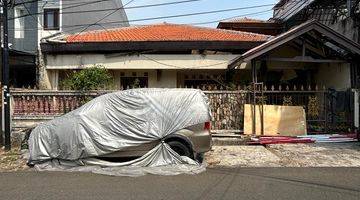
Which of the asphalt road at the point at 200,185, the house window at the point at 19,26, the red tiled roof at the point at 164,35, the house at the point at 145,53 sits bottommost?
the asphalt road at the point at 200,185

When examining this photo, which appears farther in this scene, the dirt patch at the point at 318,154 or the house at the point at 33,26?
the house at the point at 33,26

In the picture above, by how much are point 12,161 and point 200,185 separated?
5815 mm

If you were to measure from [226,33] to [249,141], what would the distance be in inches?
374

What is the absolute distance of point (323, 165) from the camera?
12359mm

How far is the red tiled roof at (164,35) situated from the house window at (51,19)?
3.08 meters

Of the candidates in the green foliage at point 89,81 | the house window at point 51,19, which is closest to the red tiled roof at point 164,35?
the house window at point 51,19

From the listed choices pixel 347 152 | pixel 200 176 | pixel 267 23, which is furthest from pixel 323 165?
pixel 267 23

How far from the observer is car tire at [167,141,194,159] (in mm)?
12141

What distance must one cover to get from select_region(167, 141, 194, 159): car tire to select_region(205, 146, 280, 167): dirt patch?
2.41 ft

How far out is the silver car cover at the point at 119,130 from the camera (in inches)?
473

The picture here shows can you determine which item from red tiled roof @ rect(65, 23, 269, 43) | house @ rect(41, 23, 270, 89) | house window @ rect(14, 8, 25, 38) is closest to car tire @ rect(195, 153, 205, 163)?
house @ rect(41, 23, 270, 89)

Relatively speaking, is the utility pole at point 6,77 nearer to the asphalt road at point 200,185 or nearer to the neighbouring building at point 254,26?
the asphalt road at point 200,185

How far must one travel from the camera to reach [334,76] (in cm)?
2036

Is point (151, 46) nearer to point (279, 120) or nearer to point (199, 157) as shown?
point (279, 120)
